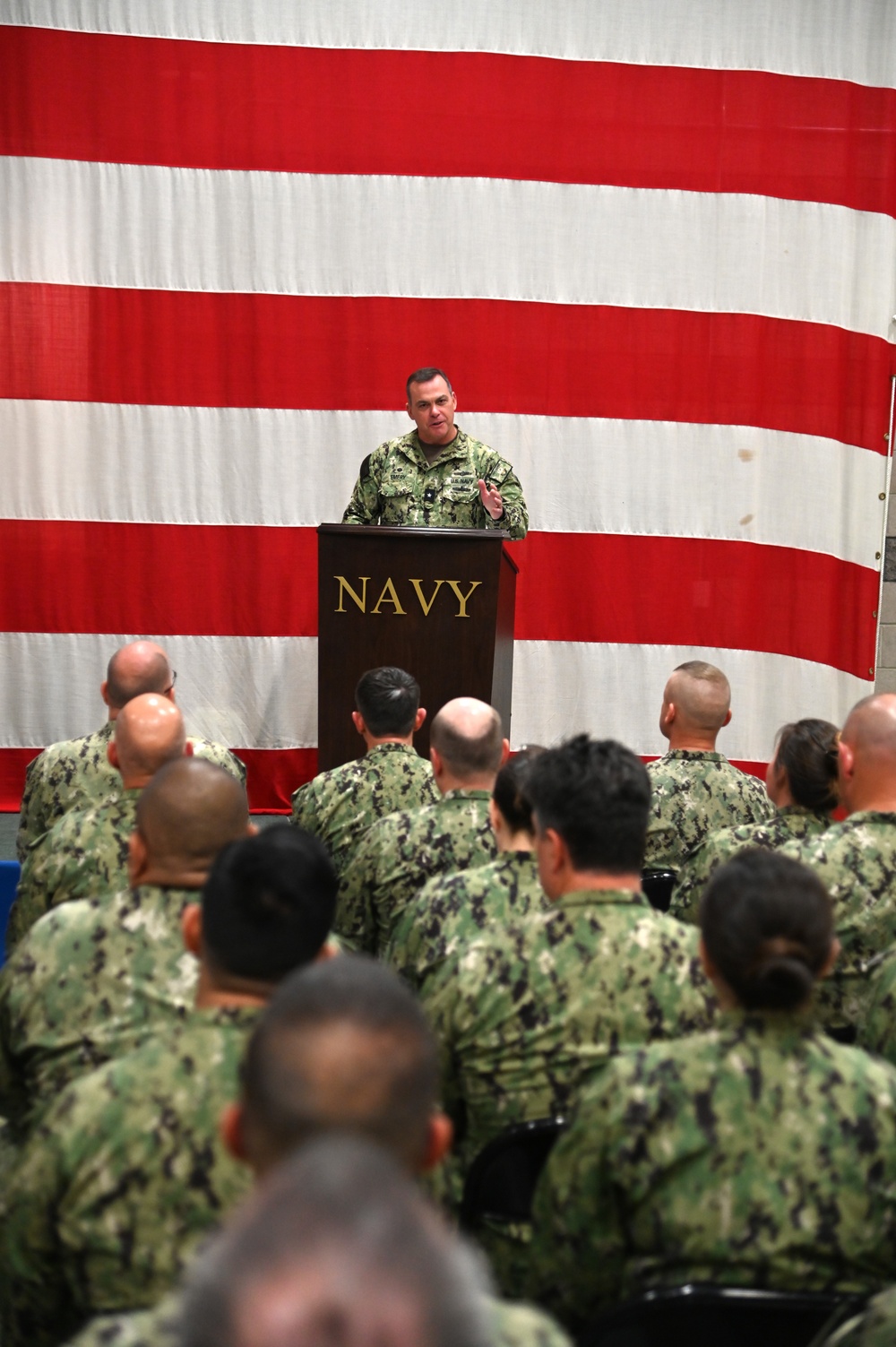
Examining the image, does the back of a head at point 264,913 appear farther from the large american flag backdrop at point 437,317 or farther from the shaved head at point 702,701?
the large american flag backdrop at point 437,317

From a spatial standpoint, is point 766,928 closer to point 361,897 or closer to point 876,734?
point 876,734

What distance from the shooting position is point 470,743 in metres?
2.83

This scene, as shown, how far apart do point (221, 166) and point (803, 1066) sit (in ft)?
16.7

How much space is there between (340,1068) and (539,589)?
200 inches

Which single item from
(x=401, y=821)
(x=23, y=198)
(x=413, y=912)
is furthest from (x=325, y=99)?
(x=413, y=912)

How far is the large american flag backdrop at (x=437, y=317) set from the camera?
5742mm

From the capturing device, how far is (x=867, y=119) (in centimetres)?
595

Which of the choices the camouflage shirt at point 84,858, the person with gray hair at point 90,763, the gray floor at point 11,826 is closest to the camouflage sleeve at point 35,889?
the camouflage shirt at point 84,858

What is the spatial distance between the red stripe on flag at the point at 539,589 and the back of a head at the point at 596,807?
13.0 ft

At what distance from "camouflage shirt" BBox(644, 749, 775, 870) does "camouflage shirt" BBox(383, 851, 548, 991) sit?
49.2 inches

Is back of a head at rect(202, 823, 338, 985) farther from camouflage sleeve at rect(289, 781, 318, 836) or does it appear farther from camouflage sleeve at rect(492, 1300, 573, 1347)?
camouflage sleeve at rect(289, 781, 318, 836)

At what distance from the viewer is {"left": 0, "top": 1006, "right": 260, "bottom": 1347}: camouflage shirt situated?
51.7 inches

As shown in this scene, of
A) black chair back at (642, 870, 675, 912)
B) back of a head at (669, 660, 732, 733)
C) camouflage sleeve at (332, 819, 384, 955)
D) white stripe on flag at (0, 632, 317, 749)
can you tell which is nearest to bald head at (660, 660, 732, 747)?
back of a head at (669, 660, 732, 733)

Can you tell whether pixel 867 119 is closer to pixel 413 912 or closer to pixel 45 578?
pixel 45 578
